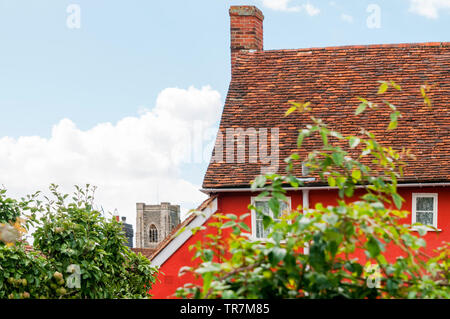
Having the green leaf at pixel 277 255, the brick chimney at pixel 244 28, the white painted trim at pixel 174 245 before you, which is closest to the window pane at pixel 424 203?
the white painted trim at pixel 174 245

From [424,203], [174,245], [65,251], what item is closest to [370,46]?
[424,203]

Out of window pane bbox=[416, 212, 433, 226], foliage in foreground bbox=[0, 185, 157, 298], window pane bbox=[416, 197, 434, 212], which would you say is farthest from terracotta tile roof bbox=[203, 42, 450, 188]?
foliage in foreground bbox=[0, 185, 157, 298]

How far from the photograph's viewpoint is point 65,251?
1098 cm

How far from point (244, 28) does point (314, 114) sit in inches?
191

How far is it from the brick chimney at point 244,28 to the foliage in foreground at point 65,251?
12.3 m

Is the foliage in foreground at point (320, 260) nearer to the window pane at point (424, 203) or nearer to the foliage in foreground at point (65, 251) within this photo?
the foliage in foreground at point (65, 251)

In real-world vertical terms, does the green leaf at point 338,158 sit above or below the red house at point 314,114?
below

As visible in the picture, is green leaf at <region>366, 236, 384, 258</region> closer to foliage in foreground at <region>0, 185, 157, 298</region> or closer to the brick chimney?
foliage in foreground at <region>0, 185, 157, 298</region>

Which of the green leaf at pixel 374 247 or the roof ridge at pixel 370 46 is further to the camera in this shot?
the roof ridge at pixel 370 46

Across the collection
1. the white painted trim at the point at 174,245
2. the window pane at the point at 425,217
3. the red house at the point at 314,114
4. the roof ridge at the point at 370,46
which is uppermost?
the roof ridge at the point at 370,46

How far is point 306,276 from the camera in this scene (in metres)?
3.84

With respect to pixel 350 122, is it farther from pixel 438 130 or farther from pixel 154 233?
pixel 154 233

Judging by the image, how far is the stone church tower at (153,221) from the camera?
119 metres

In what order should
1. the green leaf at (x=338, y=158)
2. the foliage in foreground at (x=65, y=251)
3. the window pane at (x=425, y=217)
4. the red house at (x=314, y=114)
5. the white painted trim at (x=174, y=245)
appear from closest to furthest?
the green leaf at (x=338, y=158) → the foliage in foreground at (x=65, y=251) → the white painted trim at (x=174, y=245) → the red house at (x=314, y=114) → the window pane at (x=425, y=217)
